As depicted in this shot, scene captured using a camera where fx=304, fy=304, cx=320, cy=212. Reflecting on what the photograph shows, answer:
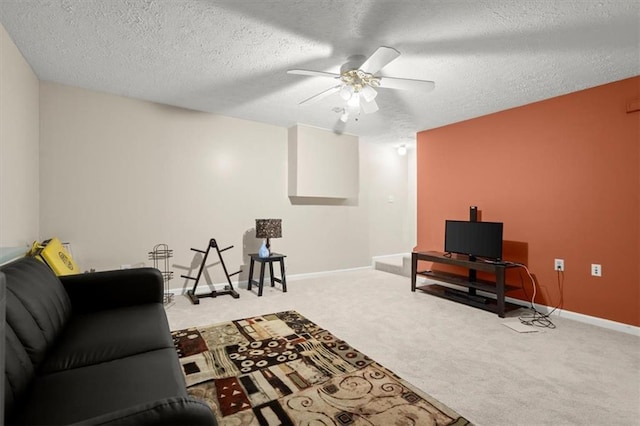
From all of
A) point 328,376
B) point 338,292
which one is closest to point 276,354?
point 328,376

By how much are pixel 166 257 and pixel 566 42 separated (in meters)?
4.62

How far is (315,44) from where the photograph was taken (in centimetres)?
241

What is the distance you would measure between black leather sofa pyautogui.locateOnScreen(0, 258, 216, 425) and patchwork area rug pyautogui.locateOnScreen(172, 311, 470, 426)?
526 millimetres

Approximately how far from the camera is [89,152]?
3510mm

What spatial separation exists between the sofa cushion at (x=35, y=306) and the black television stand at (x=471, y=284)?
12.2 ft

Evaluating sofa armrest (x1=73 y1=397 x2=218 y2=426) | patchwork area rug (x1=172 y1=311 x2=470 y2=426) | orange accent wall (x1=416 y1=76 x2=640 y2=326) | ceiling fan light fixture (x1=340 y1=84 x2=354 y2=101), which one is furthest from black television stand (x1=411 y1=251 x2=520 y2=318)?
sofa armrest (x1=73 y1=397 x2=218 y2=426)

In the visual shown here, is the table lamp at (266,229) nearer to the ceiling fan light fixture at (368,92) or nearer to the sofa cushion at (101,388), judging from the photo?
the ceiling fan light fixture at (368,92)

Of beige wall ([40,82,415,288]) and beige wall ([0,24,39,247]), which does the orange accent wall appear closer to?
beige wall ([40,82,415,288])

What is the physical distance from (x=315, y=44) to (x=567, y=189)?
3.10m

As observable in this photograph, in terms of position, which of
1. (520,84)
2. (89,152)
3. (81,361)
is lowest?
(81,361)

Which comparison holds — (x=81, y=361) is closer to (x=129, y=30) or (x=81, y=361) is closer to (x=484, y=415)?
(x=484, y=415)

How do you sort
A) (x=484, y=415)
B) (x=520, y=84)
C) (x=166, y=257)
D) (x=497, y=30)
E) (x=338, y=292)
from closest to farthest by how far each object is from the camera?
(x=484, y=415), (x=497, y=30), (x=520, y=84), (x=166, y=257), (x=338, y=292)

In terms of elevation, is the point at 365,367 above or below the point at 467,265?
below

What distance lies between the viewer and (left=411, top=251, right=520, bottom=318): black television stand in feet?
10.7
